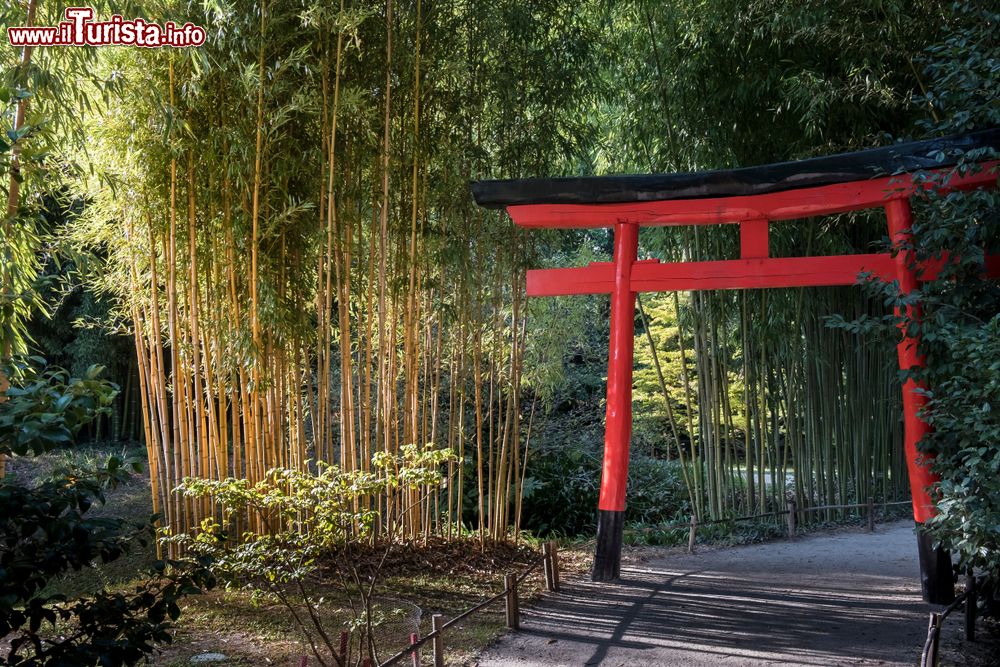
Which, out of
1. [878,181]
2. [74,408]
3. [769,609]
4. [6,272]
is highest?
[878,181]

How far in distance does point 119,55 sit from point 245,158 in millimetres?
827

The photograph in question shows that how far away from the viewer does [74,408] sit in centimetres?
177

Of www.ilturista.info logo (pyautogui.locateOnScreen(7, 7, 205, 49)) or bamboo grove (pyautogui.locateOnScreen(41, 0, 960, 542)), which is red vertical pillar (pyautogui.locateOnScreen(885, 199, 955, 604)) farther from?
www.ilturista.info logo (pyautogui.locateOnScreen(7, 7, 205, 49))

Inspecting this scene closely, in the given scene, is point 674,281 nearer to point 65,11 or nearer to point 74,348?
point 65,11

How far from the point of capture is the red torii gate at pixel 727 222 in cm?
453

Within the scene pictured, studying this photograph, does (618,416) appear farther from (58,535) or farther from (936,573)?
(58,535)

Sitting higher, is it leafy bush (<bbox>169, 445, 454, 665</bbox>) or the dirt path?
leafy bush (<bbox>169, 445, 454, 665</bbox>)

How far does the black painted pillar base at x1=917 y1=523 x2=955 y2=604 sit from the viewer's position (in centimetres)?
464

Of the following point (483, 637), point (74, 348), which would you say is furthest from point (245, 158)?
point (74, 348)

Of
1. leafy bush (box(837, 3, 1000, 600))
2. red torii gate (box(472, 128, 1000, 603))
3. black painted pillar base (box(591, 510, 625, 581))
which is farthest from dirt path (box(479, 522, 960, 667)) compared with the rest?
leafy bush (box(837, 3, 1000, 600))

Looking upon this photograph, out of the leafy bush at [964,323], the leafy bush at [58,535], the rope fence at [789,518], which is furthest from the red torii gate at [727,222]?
the leafy bush at [58,535]

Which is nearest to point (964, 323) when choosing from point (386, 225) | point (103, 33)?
point (386, 225)

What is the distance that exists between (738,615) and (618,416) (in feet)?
4.37

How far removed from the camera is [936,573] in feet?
15.3
